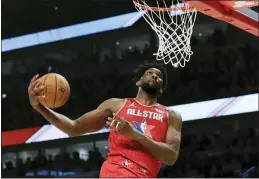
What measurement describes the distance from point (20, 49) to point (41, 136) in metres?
2.05

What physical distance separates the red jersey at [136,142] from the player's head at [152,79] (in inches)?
3.9

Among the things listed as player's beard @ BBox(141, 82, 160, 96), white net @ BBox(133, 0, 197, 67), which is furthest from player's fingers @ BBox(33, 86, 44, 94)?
white net @ BBox(133, 0, 197, 67)

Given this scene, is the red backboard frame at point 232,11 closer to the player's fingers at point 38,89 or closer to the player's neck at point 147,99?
the player's neck at point 147,99

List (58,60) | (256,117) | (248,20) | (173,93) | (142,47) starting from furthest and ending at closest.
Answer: (58,60) → (142,47) → (173,93) → (256,117) → (248,20)

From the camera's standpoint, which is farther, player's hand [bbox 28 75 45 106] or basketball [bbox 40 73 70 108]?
basketball [bbox 40 73 70 108]

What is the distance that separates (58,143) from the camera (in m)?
9.42

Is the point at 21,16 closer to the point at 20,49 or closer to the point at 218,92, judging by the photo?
the point at 20,49

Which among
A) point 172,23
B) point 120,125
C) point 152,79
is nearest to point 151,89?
point 152,79

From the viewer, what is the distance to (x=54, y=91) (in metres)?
2.87

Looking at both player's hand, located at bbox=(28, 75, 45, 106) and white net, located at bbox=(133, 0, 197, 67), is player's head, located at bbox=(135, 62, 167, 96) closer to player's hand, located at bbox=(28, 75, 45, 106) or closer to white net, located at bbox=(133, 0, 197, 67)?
player's hand, located at bbox=(28, 75, 45, 106)

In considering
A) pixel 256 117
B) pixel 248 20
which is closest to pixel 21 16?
pixel 256 117

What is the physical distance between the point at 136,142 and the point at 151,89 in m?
0.35

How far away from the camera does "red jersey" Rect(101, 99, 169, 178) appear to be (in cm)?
287

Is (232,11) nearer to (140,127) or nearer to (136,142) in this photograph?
(140,127)
